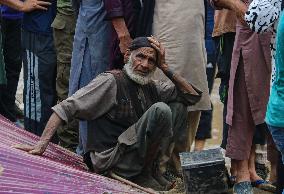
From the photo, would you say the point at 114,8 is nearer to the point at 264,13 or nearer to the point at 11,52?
the point at 264,13

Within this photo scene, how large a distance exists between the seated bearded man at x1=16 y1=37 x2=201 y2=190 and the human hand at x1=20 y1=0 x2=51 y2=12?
114 centimetres

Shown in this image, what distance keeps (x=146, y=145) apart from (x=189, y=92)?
0.56 meters

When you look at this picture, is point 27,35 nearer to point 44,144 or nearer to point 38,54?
point 38,54

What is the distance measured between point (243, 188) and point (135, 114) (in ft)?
2.93

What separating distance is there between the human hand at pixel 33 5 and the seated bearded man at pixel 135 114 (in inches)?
45.0

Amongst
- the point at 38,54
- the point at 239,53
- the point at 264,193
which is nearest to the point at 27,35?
the point at 38,54

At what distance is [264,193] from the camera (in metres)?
5.48

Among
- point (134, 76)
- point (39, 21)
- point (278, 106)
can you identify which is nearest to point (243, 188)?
point (134, 76)

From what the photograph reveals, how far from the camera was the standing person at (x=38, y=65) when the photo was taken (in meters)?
6.12

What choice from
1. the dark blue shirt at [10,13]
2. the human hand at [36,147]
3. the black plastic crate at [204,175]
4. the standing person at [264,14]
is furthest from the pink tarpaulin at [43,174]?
the dark blue shirt at [10,13]

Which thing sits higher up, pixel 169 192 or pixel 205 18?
pixel 205 18

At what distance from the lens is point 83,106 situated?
4965 millimetres

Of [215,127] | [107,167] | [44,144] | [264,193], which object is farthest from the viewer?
[215,127]

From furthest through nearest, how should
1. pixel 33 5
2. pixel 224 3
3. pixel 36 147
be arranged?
pixel 33 5 < pixel 224 3 < pixel 36 147
